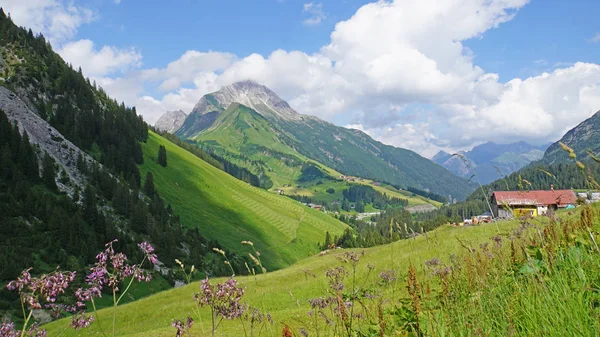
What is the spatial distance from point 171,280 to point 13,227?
3645 centimetres

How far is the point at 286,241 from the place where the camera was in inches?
6914

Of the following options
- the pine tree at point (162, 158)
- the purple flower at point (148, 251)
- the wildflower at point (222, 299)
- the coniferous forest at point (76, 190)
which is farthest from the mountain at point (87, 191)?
the wildflower at point (222, 299)

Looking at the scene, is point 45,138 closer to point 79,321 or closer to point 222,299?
point 79,321

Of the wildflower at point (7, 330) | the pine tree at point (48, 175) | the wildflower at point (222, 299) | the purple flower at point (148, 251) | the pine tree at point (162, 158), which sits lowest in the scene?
the pine tree at point (48, 175)

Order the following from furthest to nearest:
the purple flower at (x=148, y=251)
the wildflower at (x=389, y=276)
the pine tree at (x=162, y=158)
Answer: the pine tree at (x=162, y=158), the wildflower at (x=389, y=276), the purple flower at (x=148, y=251)

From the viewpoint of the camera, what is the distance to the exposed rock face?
11144 cm

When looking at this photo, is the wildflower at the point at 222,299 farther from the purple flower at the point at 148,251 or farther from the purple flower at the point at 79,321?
the purple flower at the point at 79,321

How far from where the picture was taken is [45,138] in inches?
4651

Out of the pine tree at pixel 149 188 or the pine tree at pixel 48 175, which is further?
the pine tree at pixel 149 188

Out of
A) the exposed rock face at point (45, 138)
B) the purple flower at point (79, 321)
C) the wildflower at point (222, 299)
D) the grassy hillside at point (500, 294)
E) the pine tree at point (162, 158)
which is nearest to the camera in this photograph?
the grassy hillside at point (500, 294)

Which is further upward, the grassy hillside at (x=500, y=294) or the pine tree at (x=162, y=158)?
the pine tree at (x=162, y=158)

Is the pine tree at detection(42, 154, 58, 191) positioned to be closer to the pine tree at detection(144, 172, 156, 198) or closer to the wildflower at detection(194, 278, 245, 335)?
the pine tree at detection(144, 172, 156, 198)

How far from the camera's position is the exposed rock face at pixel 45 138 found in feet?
366

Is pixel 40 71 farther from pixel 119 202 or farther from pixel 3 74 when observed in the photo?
pixel 119 202
